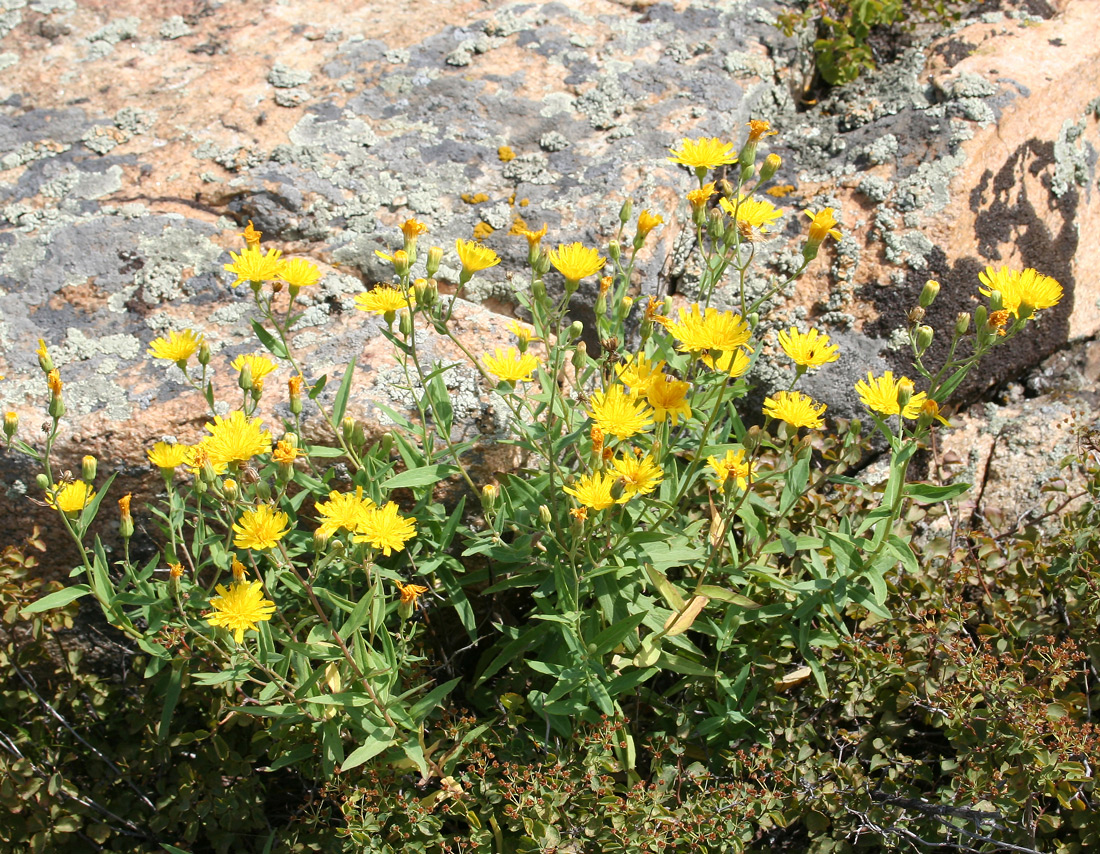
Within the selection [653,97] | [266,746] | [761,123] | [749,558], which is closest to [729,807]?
[749,558]

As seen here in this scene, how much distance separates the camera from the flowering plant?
7.82ft

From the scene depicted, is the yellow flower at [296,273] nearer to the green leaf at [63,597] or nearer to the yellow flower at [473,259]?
the yellow flower at [473,259]

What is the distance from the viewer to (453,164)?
3.71 metres

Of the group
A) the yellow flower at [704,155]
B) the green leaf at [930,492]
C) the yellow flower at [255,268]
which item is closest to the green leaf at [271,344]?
the yellow flower at [255,268]

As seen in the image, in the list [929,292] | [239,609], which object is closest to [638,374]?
[929,292]

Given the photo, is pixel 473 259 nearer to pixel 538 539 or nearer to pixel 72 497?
pixel 538 539

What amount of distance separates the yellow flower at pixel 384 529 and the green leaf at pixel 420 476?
0.33m

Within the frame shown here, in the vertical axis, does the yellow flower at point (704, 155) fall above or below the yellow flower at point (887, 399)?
above

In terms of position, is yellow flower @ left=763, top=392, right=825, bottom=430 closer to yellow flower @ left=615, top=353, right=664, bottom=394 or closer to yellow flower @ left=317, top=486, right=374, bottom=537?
yellow flower @ left=615, top=353, right=664, bottom=394

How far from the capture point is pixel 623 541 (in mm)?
2576

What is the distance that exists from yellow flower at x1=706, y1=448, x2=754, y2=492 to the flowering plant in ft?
0.03

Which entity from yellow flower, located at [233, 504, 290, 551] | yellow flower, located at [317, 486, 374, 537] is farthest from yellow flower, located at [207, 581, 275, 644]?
yellow flower, located at [317, 486, 374, 537]

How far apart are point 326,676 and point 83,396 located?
142 cm

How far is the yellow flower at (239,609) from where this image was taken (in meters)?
2.21
